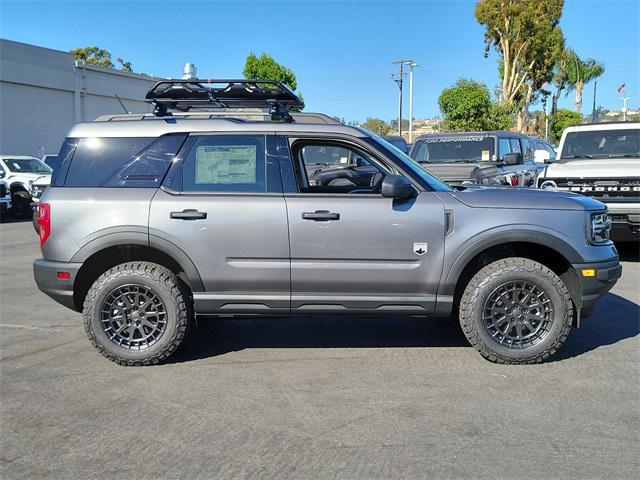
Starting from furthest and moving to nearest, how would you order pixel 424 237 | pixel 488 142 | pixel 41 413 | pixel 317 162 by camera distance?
pixel 488 142
pixel 317 162
pixel 424 237
pixel 41 413

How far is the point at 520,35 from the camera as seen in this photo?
1448 inches

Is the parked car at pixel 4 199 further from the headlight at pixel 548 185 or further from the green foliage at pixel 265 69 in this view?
the green foliage at pixel 265 69

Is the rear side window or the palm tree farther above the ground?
the palm tree

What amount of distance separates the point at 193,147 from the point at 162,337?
1553 mm

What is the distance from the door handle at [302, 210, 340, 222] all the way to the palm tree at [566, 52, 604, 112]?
58.3 meters

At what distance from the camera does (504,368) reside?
468cm

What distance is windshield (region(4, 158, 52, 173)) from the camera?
1806cm

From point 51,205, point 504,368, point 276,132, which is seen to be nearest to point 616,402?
point 504,368

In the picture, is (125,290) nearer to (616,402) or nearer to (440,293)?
(440,293)

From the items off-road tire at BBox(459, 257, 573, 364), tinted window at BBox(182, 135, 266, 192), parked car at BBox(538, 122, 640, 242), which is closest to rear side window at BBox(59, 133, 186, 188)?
tinted window at BBox(182, 135, 266, 192)

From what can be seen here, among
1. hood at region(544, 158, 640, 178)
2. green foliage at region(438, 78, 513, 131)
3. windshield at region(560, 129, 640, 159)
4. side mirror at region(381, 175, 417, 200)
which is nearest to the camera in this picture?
side mirror at region(381, 175, 417, 200)

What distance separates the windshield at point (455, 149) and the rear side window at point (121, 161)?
7.66 m

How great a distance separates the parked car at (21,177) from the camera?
679 inches

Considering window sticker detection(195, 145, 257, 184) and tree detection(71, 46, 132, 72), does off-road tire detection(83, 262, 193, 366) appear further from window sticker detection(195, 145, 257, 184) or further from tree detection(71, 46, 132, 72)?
tree detection(71, 46, 132, 72)
